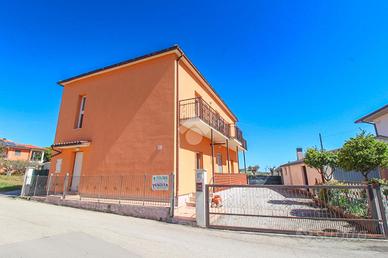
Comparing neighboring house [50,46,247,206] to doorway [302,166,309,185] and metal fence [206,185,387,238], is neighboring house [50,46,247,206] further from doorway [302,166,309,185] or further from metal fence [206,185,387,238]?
doorway [302,166,309,185]

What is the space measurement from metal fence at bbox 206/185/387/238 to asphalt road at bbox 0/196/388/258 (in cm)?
40

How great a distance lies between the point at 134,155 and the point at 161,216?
13.2 ft

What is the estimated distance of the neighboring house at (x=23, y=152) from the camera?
103 ft

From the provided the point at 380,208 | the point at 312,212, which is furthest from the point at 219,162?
the point at 380,208

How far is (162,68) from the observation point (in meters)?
10.9

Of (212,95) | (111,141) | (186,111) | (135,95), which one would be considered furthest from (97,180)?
(212,95)

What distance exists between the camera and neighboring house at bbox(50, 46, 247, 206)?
32.8ft

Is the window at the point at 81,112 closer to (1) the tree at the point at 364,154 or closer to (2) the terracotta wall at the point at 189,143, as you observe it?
(2) the terracotta wall at the point at 189,143

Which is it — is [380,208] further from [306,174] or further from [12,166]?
[12,166]

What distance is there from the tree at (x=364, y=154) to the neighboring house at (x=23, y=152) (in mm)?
40264

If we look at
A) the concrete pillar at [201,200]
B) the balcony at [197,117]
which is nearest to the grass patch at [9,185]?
the balcony at [197,117]

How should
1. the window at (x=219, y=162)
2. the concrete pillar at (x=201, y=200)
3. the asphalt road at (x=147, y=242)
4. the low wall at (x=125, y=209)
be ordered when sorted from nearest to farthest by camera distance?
the asphalt road at (x=147, y=242), the concrete pillar at (x=201, y=200), the low wall at (x=125, y=209), the window at (x=219, y=162)

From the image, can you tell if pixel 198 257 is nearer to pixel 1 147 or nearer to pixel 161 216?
pixel 161 216

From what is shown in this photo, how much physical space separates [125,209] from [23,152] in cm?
3606
